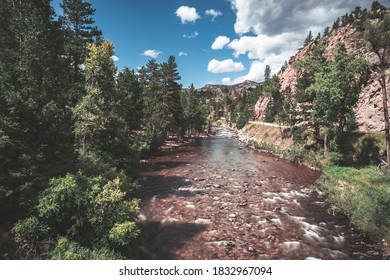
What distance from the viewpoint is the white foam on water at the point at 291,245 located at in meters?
12.8

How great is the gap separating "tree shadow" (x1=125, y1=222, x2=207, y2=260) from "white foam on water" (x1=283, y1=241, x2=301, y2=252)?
190 inches

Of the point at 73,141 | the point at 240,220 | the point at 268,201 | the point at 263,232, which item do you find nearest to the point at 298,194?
the point at 268,201

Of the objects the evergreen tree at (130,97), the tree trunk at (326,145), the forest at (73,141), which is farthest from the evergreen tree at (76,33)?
the tree trunk at (326,145)

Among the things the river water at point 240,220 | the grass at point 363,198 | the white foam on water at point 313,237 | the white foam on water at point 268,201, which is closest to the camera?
the river water at point 240,220

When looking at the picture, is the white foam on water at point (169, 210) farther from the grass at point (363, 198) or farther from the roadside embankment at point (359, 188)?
the grass at point (363, 198)

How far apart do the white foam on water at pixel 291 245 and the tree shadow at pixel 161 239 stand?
4.84 m

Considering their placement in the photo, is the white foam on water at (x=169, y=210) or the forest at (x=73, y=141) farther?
the white foam on water at (x=169, y=210)

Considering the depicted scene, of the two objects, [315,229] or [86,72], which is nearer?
[315,229]

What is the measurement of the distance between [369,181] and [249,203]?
10930 mm

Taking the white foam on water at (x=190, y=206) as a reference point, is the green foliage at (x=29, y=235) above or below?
above

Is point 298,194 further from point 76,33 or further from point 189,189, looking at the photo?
point 76,33

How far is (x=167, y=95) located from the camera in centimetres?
5356
